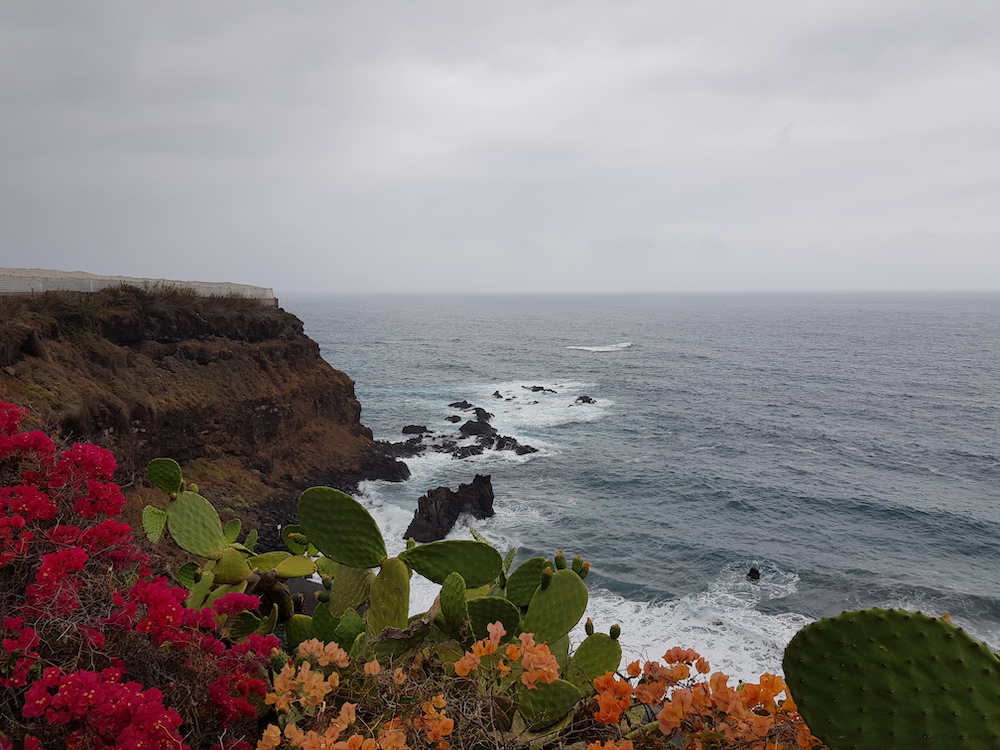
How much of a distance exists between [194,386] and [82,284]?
510cm

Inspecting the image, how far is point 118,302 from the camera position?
2083cm

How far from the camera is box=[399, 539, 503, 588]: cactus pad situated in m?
3.22

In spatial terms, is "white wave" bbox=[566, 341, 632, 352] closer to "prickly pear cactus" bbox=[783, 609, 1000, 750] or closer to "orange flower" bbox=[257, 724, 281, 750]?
"prickly pear cactus" bbox=[783, 609, 1000, 750]

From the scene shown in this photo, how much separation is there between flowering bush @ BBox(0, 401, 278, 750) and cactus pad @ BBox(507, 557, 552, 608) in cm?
139

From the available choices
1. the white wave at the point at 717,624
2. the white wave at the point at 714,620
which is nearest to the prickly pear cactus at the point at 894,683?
the white wave at the point at 714,620

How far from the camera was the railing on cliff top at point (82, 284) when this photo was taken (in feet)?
62.0

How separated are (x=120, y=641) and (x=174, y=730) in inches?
25.2

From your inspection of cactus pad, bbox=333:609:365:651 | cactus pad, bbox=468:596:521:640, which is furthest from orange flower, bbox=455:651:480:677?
cactus pad, bbox=333:609:365:651

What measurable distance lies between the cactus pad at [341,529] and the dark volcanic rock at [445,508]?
17.8m

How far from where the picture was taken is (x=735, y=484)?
2816 centimetres

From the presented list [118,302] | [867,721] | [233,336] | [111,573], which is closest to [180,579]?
[111,573]

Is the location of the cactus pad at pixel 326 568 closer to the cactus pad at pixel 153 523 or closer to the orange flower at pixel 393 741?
the cactus pad at pixel 153 523

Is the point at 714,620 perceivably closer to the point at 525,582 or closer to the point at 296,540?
the point at 296,540

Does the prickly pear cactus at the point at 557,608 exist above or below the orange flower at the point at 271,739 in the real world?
below
